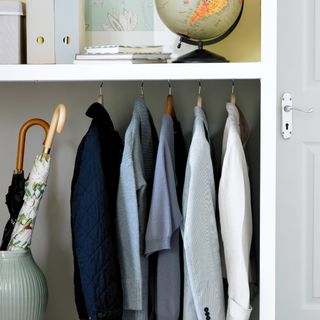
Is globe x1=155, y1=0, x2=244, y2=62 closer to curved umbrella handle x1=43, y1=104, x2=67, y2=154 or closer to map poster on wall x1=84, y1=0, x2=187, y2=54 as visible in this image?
map poster on wall x1=84, y1=0, x2=187, y2=54

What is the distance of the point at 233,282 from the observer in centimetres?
201

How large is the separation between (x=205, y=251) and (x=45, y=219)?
2.28 ft

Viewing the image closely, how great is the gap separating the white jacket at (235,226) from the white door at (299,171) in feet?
→ 1.89

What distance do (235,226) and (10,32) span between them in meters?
0.89

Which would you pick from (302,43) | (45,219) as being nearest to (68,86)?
(45,219)

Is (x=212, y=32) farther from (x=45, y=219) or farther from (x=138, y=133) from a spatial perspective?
(x=45, y=219)

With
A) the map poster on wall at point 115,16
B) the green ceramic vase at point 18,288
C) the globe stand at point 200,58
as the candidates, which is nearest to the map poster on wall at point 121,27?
the map poster on wall at point 115,16

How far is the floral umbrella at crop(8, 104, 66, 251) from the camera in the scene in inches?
81.2

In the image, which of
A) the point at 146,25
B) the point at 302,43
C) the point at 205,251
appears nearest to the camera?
the point at 205,251

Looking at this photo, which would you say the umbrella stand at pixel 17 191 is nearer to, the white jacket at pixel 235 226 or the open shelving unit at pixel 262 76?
the open shelving unit at pixel 262 76

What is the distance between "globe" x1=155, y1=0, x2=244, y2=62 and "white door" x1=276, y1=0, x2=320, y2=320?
0.51m

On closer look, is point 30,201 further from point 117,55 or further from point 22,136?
point 117,55

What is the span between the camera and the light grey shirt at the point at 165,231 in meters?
2.00

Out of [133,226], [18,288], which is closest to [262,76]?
[133,226]
